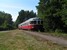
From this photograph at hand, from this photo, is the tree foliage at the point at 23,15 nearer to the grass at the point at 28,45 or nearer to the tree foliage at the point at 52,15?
the tree foliage at the point at 52,15

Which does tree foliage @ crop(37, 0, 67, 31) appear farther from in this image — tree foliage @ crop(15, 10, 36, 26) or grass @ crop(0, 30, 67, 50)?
tree foliage @ crop(15, 10, 36, 26)

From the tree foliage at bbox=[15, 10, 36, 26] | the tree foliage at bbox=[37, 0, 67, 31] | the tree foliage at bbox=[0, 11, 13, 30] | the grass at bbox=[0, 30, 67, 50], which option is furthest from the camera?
the tree foliage at bbox=[15, 10, 36, 26]

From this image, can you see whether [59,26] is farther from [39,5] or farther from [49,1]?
[39,5]

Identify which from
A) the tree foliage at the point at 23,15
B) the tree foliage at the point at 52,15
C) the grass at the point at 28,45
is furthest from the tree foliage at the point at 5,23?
the grass at the point at 28,45

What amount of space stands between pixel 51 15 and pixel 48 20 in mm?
1650

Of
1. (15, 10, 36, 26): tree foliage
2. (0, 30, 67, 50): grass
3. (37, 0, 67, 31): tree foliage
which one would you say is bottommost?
(0, 30, 67, 50): grass

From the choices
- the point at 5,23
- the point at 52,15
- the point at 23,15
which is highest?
the point at 23,15

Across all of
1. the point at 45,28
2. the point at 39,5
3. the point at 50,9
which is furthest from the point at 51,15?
the point at 39,5

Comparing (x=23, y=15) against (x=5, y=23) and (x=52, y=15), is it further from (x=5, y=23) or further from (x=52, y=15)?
(x=52, y=15)

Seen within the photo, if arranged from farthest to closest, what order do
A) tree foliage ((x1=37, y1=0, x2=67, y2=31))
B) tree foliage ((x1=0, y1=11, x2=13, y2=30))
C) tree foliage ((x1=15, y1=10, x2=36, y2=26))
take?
tree foliage ((x1=15, y1=10, x2=36, y2=26)) < tree foliage ((x1=0, y1=11, x2=13, y2=30)) < tree foliage ((x1=37, y1=0, x2=67, y2=31))

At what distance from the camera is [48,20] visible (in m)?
41.5

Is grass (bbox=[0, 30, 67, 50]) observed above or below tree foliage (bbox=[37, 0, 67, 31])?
below

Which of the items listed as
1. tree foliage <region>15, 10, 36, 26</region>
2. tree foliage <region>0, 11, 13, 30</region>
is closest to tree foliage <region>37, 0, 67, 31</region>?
tree foliage <region>0, 11, 13, 30</region>

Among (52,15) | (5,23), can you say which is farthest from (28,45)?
(5,23)
